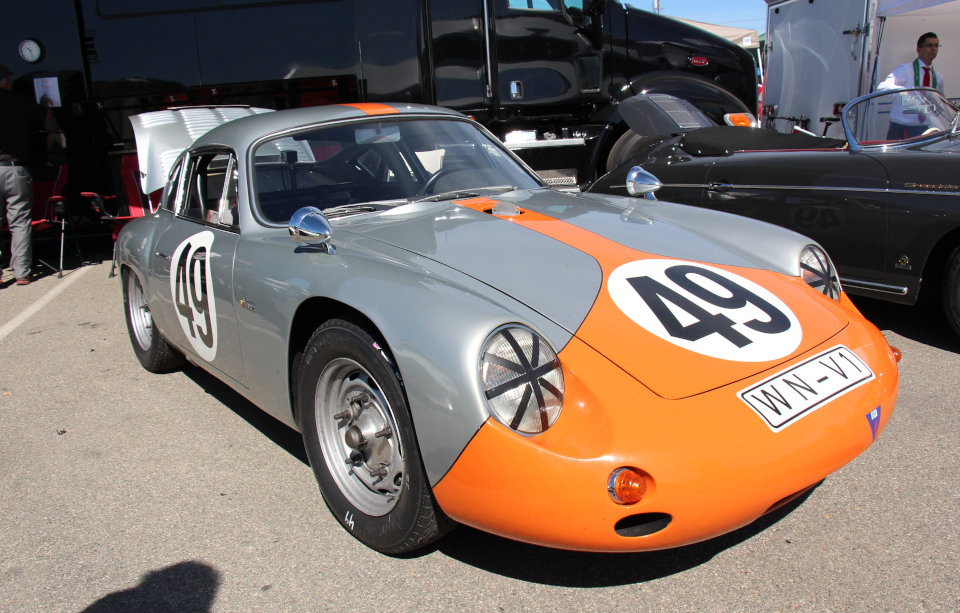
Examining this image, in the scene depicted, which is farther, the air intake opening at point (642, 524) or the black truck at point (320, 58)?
the black truck at point (320, 58)

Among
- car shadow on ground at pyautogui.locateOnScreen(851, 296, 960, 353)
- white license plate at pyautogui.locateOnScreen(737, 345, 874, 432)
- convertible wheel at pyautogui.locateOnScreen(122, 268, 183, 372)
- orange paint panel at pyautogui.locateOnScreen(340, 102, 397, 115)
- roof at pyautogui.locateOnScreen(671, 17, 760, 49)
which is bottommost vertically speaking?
car shadow on ground at pyautogui.locateOnScreen(851, 296, 960, 353)

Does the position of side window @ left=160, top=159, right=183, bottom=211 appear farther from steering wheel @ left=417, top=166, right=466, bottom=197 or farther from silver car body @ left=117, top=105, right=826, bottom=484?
steering wheel @ left=417, top=166, right=466, bottom=197

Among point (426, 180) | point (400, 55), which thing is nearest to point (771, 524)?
point (426, 180)

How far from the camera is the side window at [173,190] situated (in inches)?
149

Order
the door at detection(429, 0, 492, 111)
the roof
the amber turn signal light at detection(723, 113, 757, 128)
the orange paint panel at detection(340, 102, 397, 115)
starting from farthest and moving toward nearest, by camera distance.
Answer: the roof → the door at detection(429, 0, 492, 111) → the amber turn signal light at detection(723, 113, 757, 128) → the orange paint panel at detection(340, 102, 397, 115)

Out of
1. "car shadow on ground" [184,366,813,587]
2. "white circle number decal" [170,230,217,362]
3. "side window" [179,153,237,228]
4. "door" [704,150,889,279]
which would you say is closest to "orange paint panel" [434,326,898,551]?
"car shadow on ground" [184,366,813,587]

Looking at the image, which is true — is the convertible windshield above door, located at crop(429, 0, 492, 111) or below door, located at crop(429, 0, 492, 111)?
below

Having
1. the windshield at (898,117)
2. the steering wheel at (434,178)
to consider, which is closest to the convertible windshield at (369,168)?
the steering wheel at (434,178)

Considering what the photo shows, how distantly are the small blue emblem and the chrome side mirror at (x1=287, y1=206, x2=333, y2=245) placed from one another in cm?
173

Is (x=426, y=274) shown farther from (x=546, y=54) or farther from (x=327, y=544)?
(x=546, y=54)

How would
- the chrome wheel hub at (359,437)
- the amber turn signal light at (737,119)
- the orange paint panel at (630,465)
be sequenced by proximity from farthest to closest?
the amber turn signal light at (737,119) → the chrome wheel hub at (359,437) → the orange paint panel at (630,465)

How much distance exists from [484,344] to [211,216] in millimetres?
1884

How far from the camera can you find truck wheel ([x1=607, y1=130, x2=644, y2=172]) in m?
6.78

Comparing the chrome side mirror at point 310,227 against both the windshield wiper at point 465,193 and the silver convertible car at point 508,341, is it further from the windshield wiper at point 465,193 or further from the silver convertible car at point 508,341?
the windshield wiper at point 465,193
